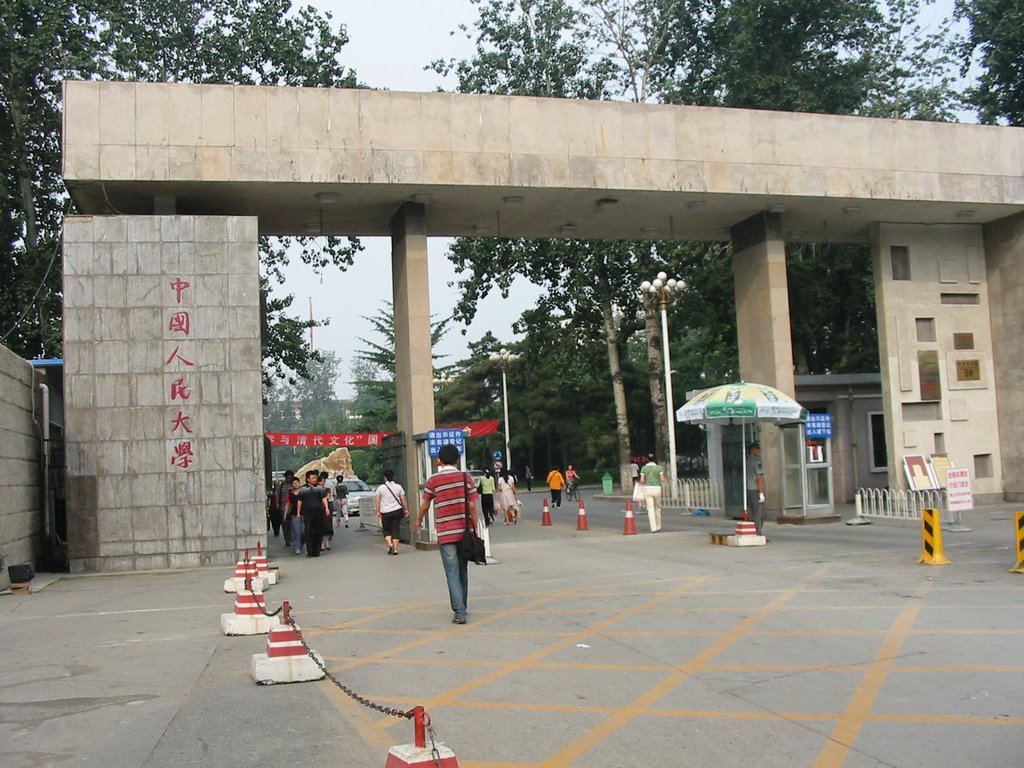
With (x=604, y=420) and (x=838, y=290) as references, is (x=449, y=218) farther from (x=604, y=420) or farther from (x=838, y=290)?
(x=604, y=420)

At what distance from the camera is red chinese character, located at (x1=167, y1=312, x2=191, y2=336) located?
18297 mm

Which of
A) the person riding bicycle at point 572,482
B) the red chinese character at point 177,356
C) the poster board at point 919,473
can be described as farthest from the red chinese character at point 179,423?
the person riding bicycle at point 572,482

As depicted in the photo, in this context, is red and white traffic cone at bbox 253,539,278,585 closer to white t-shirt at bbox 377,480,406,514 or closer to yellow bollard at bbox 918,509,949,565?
white t-shirt at bbox 377,480,406,514

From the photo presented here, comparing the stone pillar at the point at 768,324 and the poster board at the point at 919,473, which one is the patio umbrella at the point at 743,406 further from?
the poster board at the point at 919,473

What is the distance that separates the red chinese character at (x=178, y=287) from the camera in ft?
60.5

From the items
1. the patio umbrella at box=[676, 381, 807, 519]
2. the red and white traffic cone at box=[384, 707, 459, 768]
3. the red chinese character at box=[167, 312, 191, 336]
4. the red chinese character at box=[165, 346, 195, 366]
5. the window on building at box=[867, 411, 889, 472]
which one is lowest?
the red and white traffic cone at box=[384, 707, 459, 768]

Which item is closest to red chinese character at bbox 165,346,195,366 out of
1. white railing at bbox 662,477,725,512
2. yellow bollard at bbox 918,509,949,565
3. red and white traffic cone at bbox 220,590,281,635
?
red and white traffic cone at bbox 220,590,281,635

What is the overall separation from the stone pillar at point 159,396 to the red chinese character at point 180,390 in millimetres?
20

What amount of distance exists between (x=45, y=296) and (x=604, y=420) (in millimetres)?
35625

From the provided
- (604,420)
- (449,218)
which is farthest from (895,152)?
(604,420)

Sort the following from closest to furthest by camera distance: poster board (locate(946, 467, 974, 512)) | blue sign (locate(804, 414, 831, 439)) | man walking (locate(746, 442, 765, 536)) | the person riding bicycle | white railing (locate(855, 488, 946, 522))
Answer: poster board (locate(946, 467, 974, 512)) < man walking (locate(746, 442, 765, 536)) < white railing (locate(855, 488, 946, 522)) < blue sign (locate(804, 414, 831, 439)) < the person riding bicycle

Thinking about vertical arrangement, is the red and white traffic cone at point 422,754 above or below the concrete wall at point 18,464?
below

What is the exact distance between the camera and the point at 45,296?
3128 centimetres

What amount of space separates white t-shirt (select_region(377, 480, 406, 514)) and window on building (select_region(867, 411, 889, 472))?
634 inches
